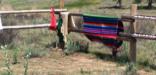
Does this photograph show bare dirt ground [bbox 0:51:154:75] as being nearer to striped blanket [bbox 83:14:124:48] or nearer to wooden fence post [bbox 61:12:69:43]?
striped blanket [bbox 83:14:124:48]

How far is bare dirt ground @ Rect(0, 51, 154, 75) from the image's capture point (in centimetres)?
929

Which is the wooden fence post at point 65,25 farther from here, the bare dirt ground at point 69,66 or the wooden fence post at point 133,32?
the wooden fence post at point 133,32

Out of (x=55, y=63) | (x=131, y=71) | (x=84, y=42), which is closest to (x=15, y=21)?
(x=84, y=42)

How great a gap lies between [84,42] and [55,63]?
2233 millimetres

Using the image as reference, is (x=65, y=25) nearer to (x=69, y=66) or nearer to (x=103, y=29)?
(x=103, y=29)

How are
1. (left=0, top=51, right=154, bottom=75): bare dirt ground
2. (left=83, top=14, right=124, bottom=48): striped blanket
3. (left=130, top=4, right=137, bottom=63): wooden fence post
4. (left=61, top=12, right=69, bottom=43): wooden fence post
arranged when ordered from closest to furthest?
(left=0, top=51, right=154, bottom=75): bare dirt ground → (left=130, top=4, right=137, bottom=63): wooden fence post → (left=83, top=14, right=124, bottom=48): striped blanket → (left=61, top=12, right=69, bottom=43): wooden fence post

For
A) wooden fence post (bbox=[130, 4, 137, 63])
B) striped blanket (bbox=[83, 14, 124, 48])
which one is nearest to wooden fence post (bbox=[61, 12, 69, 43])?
striped blanket (bbox=[83, 14, 124, 48])

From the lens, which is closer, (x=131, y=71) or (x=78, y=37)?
(x=131, y=71)

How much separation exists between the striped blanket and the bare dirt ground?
517mm

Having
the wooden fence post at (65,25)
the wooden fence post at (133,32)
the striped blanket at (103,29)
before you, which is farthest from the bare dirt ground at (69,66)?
the wooden fence post at (65,25)

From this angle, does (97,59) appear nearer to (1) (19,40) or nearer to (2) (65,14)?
(2) (65,14)

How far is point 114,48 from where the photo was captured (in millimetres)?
10906

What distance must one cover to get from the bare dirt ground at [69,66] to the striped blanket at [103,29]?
1.70 feet

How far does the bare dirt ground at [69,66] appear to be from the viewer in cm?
929
